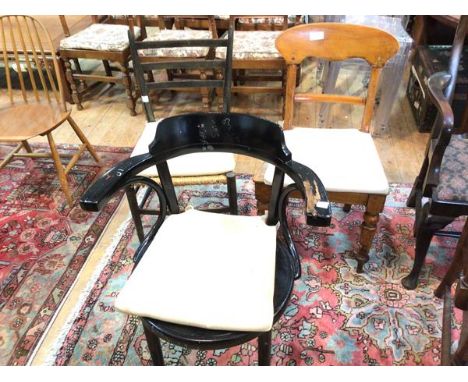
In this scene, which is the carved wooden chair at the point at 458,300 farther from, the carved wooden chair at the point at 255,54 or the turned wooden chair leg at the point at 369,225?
the carved wooden chair at the point at 255,54

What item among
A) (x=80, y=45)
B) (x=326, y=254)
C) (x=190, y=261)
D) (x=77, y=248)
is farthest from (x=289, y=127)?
(x=80, y=45)

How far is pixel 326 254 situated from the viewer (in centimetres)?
162

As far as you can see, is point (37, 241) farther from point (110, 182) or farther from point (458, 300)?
point (458, 300)

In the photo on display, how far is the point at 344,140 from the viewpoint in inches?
56.8

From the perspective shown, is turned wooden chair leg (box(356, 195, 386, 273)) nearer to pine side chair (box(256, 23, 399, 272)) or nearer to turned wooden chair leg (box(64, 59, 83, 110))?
pine side chair (box(256, 23, 399, 272))

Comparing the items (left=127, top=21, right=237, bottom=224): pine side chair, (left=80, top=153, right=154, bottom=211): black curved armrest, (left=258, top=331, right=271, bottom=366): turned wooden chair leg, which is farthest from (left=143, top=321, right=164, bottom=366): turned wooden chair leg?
(left=127, top=21, right=237, bottom=224): pine side chair

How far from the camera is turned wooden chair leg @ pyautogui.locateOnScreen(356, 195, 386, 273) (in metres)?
1.27

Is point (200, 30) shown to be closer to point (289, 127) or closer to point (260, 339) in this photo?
point (289, 127)

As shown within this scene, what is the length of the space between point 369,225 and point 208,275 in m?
0.72

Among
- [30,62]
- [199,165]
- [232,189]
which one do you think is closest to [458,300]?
[232,189]

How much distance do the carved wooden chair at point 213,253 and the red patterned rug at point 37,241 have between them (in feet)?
2.07

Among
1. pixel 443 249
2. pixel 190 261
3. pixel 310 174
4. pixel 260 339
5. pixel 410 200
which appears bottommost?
pixel 443 249

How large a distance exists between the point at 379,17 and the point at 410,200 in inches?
56.6

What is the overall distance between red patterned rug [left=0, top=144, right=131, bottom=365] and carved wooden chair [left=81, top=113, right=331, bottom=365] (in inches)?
24.8
